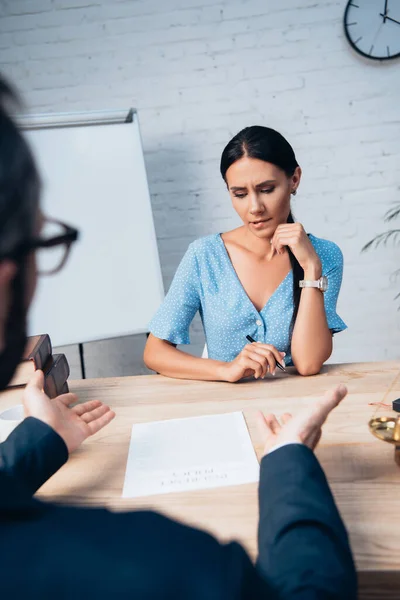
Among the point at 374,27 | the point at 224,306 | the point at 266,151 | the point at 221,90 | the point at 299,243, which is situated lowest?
the point at 224,306

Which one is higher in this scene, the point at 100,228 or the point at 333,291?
the point at 100,228

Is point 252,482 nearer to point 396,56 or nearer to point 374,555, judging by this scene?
point 374,555

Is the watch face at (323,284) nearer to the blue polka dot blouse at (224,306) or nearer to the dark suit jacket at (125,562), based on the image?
the blue polka dot blouse at (224,306)

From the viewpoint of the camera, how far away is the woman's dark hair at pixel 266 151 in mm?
1416

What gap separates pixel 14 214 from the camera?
317 mm

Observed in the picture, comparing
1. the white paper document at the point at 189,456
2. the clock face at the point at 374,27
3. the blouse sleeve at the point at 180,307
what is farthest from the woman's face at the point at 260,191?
the clock face at the point at 374,27

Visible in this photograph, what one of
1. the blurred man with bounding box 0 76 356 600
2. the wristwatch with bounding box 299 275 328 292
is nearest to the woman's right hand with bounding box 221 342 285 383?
the wristwatch with bounding box 299 275 328 292

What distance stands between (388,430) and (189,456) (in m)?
0.32

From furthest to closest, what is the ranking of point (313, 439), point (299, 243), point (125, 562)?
1. point (299, 243)
2. point (313, 439)
3. point (125, 562)

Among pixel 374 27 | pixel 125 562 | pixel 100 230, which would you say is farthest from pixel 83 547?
pixel 374 27

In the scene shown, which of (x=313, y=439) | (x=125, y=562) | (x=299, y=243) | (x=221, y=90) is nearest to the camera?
(x=125, y=562)

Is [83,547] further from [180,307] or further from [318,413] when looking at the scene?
[180,307]

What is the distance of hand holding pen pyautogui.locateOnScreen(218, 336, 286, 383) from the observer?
1.14 metres

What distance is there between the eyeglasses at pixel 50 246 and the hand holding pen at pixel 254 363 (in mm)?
762
